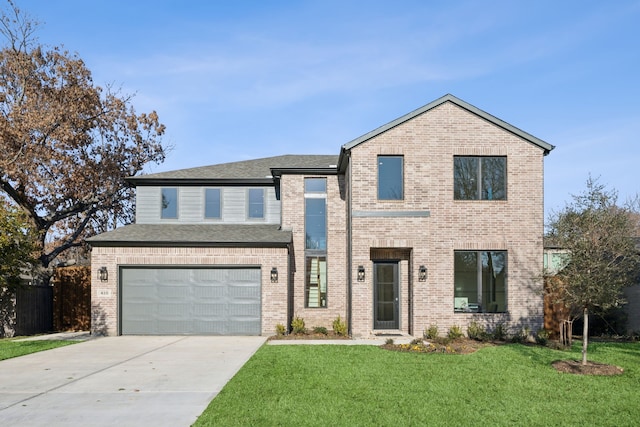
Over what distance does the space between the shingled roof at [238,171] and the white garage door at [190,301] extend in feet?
12.9

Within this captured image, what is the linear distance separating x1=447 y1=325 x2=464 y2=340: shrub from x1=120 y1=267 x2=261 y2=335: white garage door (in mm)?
6241

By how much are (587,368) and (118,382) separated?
957 cm

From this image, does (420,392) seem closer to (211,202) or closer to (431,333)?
(431,333)

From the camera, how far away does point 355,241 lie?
54.1ft

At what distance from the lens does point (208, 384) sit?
9.70m

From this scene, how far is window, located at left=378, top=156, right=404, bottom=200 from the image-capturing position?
16688 mm

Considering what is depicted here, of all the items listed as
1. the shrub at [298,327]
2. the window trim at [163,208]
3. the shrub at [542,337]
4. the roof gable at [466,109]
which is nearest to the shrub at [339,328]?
the shrub at [298,327]

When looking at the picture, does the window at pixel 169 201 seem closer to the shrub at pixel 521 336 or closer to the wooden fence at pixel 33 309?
the wooden fence at pixel 33 309

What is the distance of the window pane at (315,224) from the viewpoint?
19.2 meters

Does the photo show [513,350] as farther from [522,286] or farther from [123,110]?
[123,110]

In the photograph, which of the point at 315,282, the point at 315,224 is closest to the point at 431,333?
the point at 315,282

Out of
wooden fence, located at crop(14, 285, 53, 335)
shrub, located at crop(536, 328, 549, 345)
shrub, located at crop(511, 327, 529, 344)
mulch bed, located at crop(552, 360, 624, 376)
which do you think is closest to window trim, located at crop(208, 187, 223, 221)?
wooden fence, located at crop(14, 285, 53, 335)

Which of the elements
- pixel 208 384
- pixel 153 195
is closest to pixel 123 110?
pixel 153 195

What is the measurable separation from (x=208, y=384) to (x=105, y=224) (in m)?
20.2
